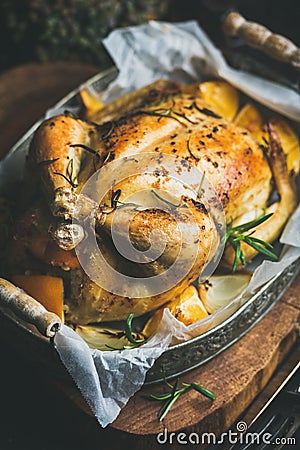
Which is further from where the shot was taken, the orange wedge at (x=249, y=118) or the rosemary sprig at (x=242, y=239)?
the orange wedge at (x=249, y=118)

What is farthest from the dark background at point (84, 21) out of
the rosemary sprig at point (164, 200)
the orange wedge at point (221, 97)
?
the rosemary sprig at point (164, 200)

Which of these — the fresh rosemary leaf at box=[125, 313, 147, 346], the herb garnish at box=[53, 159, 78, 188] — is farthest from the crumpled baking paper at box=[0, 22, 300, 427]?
the herb garnish at box=[53, 159, 78, 188]

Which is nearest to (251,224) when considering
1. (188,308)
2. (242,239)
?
(242,239)

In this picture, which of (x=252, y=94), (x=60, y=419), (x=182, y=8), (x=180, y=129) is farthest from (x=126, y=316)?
(x=182, y=8)

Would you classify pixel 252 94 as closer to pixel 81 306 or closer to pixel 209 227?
pixel 209 227

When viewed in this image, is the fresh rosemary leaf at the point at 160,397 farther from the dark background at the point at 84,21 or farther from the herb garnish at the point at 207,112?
the dark background at the point at 84,21

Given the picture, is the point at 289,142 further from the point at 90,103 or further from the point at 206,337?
the point at 206,337
